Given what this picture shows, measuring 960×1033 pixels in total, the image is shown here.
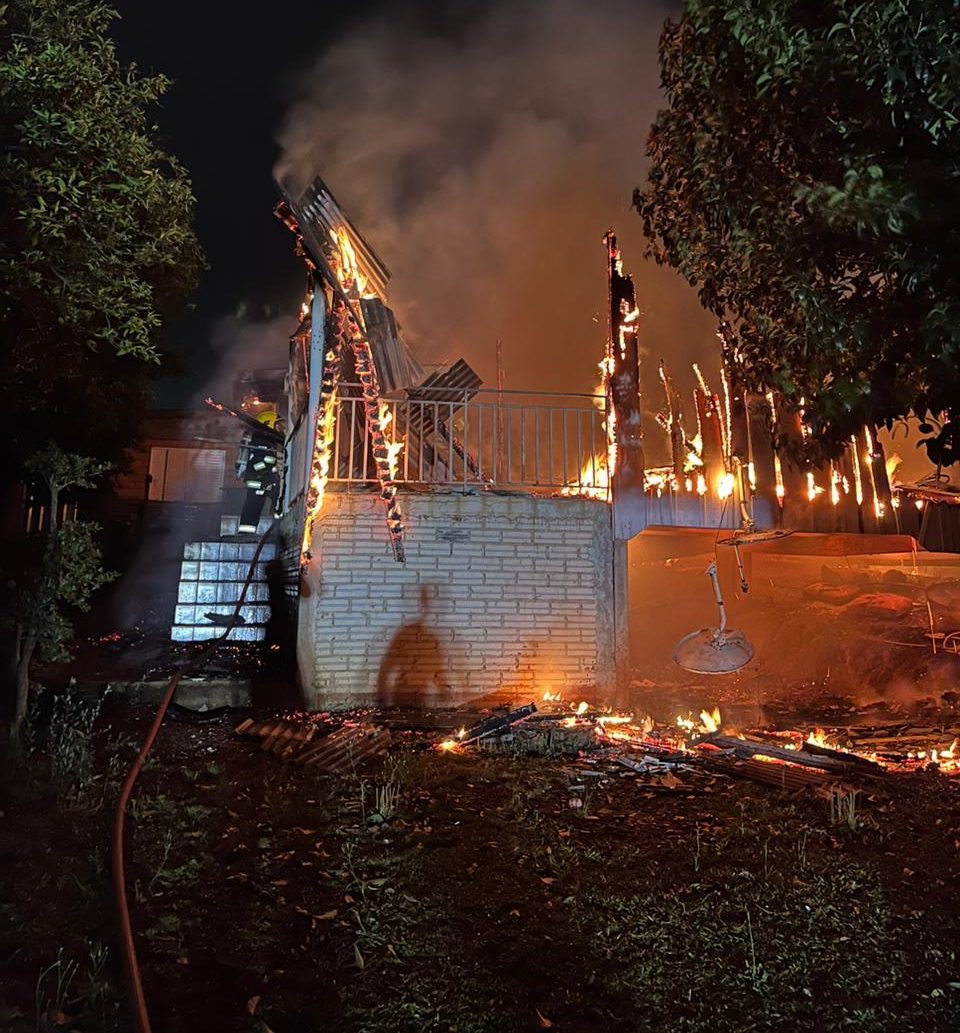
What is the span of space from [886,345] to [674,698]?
760 centimetres

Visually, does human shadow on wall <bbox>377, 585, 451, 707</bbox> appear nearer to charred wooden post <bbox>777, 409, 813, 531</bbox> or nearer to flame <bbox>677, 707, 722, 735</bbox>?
flame <bbox>677, 707, 722, 735</bbox>

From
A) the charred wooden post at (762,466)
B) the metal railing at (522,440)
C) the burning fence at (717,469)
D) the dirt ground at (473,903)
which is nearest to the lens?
the dirt ground at (473,903)

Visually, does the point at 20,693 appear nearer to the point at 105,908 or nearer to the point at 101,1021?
the point at 105,908

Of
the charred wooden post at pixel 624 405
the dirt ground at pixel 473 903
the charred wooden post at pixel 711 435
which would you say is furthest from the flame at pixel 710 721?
the charred wooden post at pixel 711 435

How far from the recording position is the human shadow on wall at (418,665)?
9.14m

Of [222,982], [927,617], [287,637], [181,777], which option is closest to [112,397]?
[287,637]

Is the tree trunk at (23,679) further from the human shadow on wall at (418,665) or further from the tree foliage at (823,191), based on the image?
the tree foliage at (823,191)

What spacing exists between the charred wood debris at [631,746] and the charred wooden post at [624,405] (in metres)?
2.99

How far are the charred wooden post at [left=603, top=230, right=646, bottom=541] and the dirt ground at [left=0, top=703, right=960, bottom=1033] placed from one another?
Result: 437 cm

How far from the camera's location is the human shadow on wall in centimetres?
914

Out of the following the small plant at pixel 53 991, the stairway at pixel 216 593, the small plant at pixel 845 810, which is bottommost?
the small plant at pixel 845 810

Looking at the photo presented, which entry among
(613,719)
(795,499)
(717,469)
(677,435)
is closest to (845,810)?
(613,719)

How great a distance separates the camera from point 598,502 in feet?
32.6

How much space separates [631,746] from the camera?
784 cm
